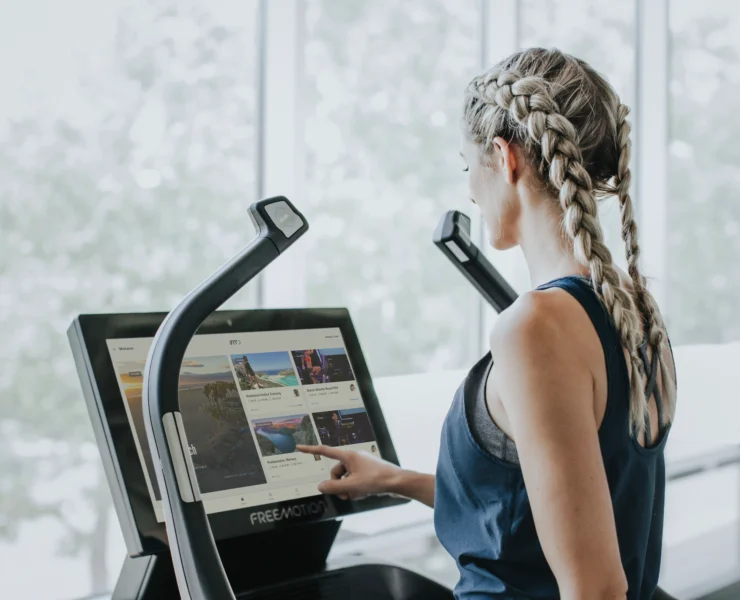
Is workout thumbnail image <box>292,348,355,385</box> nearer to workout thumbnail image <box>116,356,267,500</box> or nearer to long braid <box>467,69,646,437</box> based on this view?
workout thumbnail image <box>116,356,267,500</box>

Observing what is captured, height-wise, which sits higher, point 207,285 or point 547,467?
point 207,285

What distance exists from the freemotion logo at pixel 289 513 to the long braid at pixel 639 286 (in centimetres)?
61

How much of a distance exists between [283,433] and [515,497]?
489mm

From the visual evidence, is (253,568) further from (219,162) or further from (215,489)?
(219,162)

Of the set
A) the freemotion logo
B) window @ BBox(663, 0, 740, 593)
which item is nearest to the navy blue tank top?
the freemotion logo

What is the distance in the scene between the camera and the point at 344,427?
1557 mm

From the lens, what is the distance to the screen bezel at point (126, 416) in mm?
1222

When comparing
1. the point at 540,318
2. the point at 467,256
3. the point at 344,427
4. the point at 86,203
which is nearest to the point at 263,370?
the point at 344,427

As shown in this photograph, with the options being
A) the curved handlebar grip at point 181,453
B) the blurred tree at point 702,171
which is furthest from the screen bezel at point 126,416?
the blurred tree at point 702,171

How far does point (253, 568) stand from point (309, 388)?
32cm

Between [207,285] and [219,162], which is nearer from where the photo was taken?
[207,285]

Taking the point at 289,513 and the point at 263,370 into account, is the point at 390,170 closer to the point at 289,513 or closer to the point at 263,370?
the point at 263,370

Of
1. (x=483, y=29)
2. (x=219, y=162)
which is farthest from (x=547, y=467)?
(x=483, y=29)

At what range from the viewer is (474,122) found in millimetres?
1315
